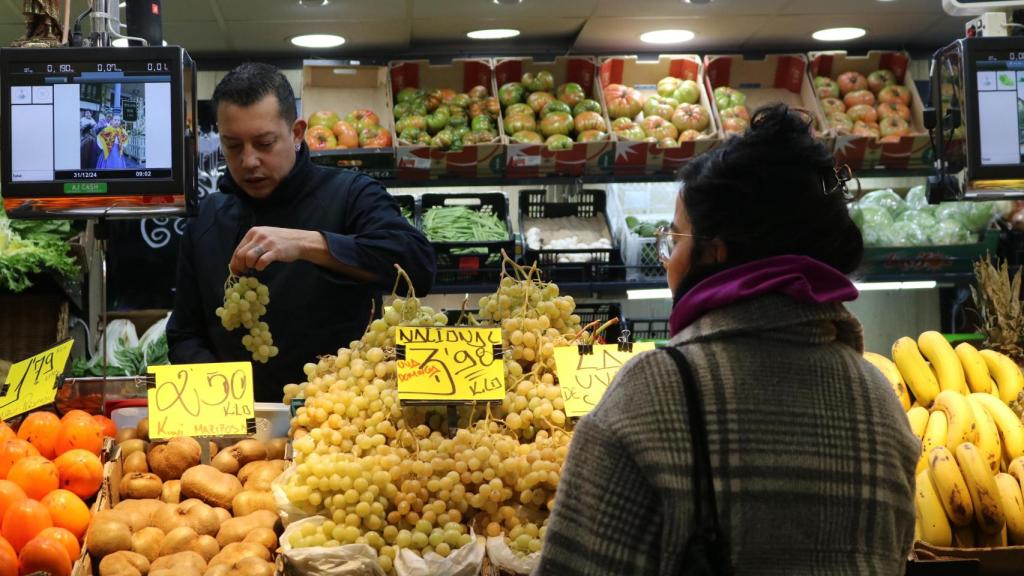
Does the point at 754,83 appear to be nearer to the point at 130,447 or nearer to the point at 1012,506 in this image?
the point at 1012,506

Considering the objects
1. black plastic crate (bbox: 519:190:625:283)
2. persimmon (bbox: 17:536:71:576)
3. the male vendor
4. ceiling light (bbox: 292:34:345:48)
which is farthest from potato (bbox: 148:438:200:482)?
ceiling light (bbox: 292:34:345:48)

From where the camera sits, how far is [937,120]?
3051 millimetres

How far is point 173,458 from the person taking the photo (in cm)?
228

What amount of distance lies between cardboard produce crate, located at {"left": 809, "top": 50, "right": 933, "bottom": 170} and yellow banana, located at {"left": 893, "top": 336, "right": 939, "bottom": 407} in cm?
215

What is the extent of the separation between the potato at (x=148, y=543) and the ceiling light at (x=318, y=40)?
363cm

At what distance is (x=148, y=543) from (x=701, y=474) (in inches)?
47.7

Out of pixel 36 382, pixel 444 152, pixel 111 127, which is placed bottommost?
pixel 36 382

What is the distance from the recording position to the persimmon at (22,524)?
6.52 ft

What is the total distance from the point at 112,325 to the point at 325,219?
8.63 feet

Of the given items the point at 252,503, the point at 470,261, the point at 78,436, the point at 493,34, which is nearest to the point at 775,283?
the point at 252,503

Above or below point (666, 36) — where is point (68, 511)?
below

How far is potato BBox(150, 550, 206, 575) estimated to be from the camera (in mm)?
1930

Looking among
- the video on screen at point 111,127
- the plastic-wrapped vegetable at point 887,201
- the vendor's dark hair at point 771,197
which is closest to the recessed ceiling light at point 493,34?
the plastic-wrapped vegetable at point 887,201

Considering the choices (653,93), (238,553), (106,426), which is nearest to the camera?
(238,553)
